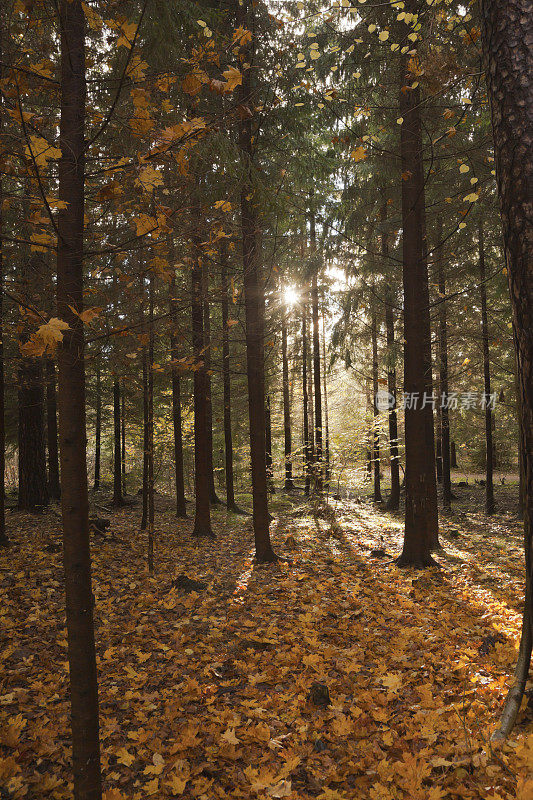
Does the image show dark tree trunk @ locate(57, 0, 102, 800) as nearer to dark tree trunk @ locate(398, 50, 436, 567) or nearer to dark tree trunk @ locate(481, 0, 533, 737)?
dark tree trunk @ locate(481, 0, 533, 737)

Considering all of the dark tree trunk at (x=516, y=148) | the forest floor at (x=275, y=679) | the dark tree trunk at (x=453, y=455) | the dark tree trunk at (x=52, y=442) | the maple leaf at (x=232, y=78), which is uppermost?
the maple leaf at (x=232, y=78)

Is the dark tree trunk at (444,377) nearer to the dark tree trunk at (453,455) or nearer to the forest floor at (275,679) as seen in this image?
the forest floor at (275,679)

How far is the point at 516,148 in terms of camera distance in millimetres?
2328

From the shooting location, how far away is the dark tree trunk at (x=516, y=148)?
7.48 ft

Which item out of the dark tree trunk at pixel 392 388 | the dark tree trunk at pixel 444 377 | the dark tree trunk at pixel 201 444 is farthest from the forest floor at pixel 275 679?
the dark tree trunk at pixel 444 377

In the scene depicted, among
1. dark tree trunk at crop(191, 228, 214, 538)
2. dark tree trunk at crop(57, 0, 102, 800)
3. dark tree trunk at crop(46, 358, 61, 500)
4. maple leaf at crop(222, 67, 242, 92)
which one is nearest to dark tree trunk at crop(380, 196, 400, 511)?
dark tree trunk at crop(191, 228, 214, 538)

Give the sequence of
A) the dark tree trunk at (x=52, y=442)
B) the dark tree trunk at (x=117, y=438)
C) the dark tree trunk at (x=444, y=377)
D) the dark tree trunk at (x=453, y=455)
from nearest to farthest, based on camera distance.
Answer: the dark tree trunk at (x=444, y=377)
the dark tree trunk at (x=52, y=442)
the dark tree trunk at (x=117, y=438)
the dark tree trunk at (x=453, y=455)

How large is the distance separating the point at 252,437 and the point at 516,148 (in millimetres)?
6257

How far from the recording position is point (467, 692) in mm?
3506

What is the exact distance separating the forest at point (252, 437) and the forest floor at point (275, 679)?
0.09 ft

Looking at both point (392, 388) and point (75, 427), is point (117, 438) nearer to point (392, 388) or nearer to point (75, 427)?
point (392, 388)

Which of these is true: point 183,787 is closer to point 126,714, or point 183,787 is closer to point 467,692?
point 126,714

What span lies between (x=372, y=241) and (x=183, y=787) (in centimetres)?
987

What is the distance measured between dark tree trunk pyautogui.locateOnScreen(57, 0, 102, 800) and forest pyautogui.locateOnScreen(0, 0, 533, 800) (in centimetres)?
1
